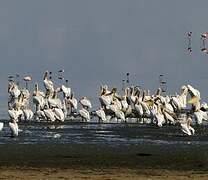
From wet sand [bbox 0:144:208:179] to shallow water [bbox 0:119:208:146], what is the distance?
180cm

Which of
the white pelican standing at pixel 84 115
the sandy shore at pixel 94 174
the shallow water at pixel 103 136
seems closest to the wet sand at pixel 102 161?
the sandy shore at pixel 94 174

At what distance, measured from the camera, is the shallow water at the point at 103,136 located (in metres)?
30.9

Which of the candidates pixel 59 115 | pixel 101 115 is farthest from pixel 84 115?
pixel 59 115

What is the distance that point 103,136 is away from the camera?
111 ft

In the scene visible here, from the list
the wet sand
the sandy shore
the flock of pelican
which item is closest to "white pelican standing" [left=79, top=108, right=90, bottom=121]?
the flock of pelican

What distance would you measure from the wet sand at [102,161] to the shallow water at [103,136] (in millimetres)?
1799

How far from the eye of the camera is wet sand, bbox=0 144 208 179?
20.8m

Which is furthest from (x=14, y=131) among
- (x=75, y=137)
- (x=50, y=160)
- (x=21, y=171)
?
(x=21, y=171)

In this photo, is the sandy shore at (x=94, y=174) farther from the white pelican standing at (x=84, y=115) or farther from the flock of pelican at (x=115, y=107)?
the white pelican standing at (x=84, y=115)

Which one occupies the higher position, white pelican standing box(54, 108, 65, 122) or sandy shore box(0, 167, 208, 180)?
white pelican standing box(54, 108, 65, 122)

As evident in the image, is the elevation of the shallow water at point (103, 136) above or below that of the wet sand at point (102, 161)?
above

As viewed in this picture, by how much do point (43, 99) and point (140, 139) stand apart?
18.7 m

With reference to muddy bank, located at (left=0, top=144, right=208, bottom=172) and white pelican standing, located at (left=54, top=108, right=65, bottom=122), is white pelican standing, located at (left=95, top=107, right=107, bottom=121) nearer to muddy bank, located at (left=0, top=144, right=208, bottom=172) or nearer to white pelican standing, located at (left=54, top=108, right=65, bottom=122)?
white pelican standing, located at (left=54, top=108, right=65, bottom=122)

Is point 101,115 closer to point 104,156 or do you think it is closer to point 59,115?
point 59,115
